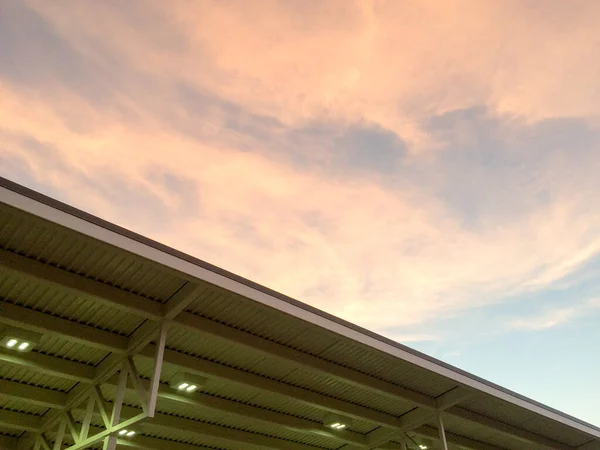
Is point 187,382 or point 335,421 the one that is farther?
point 335,421

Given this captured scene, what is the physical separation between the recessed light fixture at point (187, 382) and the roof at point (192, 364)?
0.17 m

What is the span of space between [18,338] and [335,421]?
33.5 ft

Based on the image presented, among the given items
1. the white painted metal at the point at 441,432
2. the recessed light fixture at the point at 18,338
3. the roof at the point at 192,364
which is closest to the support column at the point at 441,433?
the white painted metal at the point at 441,432

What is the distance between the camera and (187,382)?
14688 millimetres

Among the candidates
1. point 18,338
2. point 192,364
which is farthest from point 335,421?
point 18,338

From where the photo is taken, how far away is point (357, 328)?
13.5m

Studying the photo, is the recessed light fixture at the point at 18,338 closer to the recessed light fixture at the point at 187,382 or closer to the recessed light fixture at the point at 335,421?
the recessed light fixture at the point at 187,382

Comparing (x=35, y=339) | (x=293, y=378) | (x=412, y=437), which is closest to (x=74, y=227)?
(x=35, y=339)

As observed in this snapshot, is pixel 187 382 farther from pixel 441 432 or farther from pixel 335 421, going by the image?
pixel 441 432

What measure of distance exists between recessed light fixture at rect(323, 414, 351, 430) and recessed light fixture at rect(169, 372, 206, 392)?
5.15 metres

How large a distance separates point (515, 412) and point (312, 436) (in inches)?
282

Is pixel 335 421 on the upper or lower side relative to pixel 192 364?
lower

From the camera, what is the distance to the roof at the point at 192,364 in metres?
10.9

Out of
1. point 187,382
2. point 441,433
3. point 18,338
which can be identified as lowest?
point 441,433
